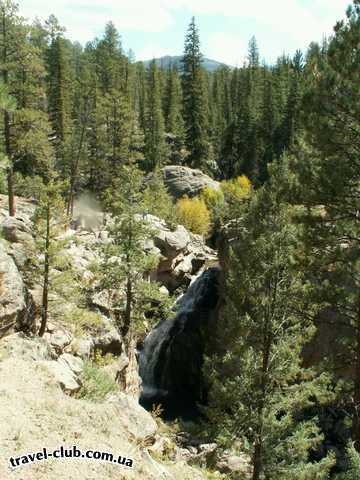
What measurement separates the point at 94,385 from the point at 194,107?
1878 inches

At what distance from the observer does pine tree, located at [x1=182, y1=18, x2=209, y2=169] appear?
5700cm

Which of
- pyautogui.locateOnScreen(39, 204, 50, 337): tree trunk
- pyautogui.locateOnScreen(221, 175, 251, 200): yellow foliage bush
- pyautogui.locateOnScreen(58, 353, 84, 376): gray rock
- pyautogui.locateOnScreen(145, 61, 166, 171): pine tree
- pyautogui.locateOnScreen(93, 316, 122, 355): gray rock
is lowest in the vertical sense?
pyautogui.locateOnScreen(93, 316, 122, 355): gray rock

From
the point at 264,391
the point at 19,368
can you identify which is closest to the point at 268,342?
the point at 264,391

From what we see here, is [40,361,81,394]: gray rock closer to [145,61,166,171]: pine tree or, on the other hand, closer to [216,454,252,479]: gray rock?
[216,454,252,479]: gray rock

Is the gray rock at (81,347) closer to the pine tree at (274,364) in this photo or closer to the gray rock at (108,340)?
the gray rock at (108,340)

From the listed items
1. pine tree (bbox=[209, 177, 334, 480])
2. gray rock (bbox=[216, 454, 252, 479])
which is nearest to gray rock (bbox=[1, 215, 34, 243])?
pine tree (bbox=[209, 177, 334, 480])

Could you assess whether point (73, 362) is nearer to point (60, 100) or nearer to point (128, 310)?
point (128, 310)

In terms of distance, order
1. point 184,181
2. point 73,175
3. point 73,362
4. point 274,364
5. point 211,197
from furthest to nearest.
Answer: point 184,181 → point 211,197 → point 73,175 → point 73,362 → point 274,364

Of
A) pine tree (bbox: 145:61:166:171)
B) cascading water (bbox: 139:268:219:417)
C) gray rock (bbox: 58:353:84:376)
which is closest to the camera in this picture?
gray rock (bbox: 58:353:84:376)

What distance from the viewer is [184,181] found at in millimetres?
53156

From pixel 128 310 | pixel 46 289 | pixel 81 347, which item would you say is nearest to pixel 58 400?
pixel 46 289

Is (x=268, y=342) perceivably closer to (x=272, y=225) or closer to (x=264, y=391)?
(x=264, y=391)

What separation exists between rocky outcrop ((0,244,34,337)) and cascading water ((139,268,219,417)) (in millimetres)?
14904

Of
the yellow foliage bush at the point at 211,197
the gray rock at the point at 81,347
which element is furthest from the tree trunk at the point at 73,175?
the gray rock at the point at 81,347
